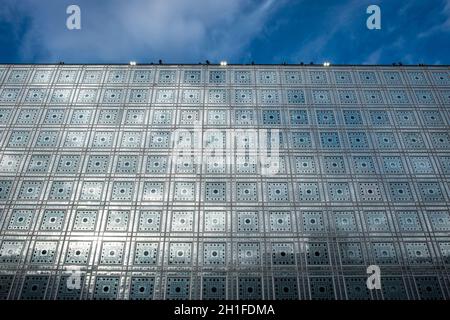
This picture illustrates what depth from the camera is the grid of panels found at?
421 inches

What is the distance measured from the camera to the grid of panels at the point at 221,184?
35.1ft

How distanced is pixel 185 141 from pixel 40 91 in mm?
5212

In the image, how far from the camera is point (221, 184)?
12.2 meters

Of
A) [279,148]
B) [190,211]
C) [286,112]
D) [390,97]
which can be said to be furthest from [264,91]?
[190,211]

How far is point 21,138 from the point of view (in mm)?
13367

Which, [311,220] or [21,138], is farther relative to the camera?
[21,138]

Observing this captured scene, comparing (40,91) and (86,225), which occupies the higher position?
(40,91)

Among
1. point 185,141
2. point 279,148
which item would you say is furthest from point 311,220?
point 185,141

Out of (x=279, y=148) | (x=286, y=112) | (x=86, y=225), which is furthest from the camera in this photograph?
(x=286, y=112)

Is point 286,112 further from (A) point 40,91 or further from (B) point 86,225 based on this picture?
(A) point 40,91
